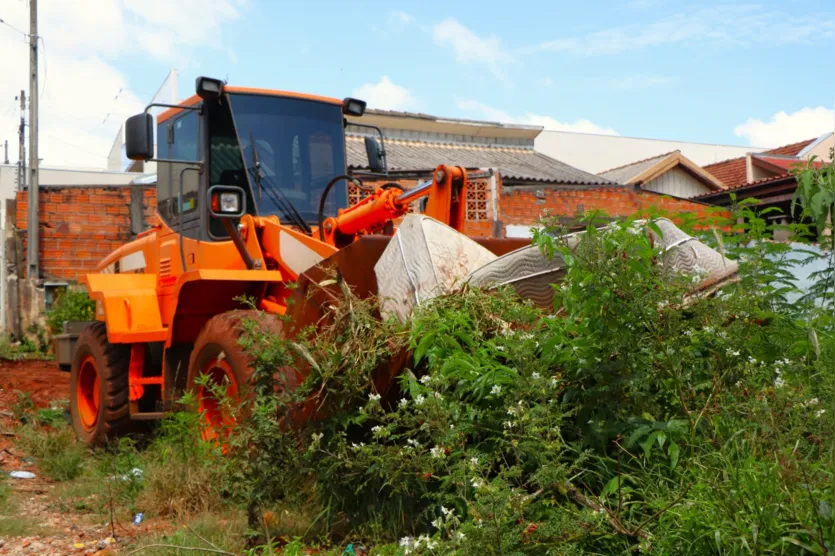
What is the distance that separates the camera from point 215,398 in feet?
18.5

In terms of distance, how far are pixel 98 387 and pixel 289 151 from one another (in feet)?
8.83

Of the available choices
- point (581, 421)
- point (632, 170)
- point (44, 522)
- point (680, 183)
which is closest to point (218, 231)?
point (44, 522)

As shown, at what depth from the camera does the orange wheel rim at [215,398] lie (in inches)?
206

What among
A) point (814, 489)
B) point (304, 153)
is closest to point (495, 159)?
point (304, 153)

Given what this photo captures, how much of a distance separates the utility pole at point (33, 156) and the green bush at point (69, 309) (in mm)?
1225

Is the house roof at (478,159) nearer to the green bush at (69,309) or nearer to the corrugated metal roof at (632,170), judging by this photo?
the corrugated metal roof at (632,170)

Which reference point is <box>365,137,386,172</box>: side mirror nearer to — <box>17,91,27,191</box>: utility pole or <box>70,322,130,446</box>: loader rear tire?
<box>70,322,130,446</box>: loader rear tire

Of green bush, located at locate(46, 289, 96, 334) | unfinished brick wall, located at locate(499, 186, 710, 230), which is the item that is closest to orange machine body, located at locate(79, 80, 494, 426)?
green bush, located at locate(46, 289, 96, 334)

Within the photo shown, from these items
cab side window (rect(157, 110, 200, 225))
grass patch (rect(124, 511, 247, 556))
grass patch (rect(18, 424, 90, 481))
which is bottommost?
grass patch (rect(18, 424, 90, 481))

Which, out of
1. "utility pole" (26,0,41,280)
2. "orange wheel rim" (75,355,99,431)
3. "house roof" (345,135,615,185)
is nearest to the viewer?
"orange wheel rim" (75,355,99,431)

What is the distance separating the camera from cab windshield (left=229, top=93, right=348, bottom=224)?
684cm

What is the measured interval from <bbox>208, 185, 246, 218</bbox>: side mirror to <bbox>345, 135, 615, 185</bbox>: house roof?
1459 cm

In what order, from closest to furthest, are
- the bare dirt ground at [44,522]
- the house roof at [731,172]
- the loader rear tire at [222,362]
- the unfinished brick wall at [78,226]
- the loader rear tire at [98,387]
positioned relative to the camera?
the bare dirt ground at [44,522] < the loader rear tire at [222,362] < the loader rear tire at [98,387] < the unfinished brick wall at [78,226] < the house roof at [731,172]

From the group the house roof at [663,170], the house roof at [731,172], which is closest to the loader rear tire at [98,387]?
the house roof at [663,170]
